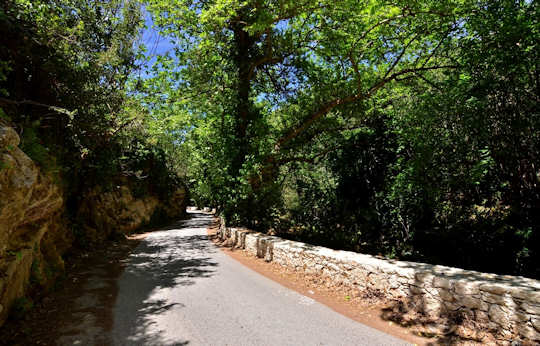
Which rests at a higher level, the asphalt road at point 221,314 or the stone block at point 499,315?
the stone block at point 499,315

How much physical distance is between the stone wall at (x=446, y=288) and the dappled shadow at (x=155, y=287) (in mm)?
3251

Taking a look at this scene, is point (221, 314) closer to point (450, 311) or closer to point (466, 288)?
point (450, 311)

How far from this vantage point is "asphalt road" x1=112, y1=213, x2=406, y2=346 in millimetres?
3725

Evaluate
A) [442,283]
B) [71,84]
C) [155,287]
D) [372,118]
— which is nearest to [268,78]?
[372,118]

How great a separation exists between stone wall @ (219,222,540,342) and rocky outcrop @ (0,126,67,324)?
5.62 metres

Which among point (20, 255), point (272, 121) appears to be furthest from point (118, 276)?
point (272, 121)

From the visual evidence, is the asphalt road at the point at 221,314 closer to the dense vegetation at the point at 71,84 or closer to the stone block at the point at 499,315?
the stone block at the point at 499,315

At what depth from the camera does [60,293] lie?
5.54m

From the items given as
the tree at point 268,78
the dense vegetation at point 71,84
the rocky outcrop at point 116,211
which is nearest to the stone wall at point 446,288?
the tree at point 268,78

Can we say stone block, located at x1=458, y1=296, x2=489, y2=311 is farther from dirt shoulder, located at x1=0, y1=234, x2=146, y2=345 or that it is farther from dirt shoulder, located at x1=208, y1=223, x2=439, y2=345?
dirt shoulder, located at x1=0, y1=234, x2=146, y2=345

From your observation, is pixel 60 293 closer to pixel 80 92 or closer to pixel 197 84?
pixel 80 92

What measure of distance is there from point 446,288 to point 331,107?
24.3 feet

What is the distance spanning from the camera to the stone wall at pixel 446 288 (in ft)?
10.3

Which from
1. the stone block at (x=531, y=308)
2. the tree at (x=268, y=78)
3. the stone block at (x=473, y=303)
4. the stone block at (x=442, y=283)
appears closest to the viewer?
the stone block at (x=531, y=308)
